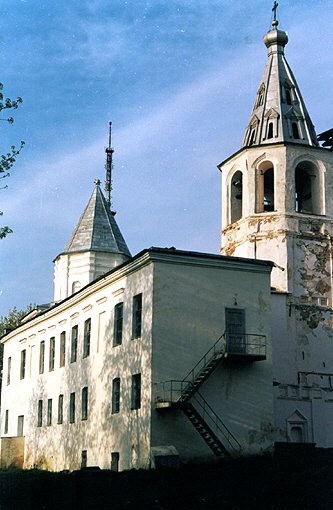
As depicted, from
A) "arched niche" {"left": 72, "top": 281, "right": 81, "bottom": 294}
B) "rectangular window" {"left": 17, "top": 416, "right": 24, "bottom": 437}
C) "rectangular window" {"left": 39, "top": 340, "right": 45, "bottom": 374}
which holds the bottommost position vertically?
"rectangular window" {"left": 17, "top": 416, "right": 24, "bottom": 437}

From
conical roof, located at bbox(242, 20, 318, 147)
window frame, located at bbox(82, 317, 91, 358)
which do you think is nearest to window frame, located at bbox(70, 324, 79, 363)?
window frame, located at bbox(82, 317, 91, 358)

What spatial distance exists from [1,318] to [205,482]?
44542 millimetres

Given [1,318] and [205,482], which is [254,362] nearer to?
[205,482]

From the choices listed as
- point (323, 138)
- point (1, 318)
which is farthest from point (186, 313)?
point (1, 318)

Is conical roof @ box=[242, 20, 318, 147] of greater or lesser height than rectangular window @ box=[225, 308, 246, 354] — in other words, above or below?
above

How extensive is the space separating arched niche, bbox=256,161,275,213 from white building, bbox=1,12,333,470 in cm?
8

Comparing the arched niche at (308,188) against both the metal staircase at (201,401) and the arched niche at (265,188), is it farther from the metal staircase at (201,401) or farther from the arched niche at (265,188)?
the metal staircase at (201,401)

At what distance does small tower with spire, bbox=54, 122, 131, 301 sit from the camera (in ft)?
167

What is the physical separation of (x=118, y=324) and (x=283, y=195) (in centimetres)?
1268

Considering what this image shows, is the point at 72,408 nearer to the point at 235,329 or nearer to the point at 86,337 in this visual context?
the point at 86,337

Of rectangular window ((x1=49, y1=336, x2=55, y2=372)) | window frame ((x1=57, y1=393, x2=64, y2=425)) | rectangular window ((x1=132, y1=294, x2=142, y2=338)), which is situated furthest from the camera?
rectangular window ((x1=49, y1=336, x2=55, y2=372))

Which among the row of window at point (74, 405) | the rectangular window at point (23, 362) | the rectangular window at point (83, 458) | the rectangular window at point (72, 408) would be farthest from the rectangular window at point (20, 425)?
the rectangular window at point (83, 458)

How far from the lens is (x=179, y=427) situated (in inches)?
1115

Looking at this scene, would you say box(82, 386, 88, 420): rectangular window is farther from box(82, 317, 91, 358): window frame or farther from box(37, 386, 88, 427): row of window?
box(82, 317, 91, 358): window frame
